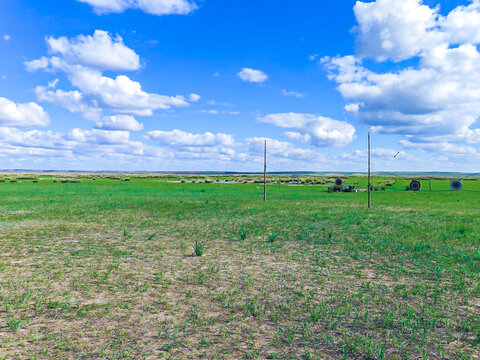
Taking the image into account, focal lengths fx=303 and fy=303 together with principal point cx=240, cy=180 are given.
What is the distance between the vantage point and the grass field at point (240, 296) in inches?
276

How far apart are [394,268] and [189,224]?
54.0 feet

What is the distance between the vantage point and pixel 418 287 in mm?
10953

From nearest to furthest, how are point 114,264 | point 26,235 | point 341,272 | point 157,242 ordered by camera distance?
point 341,272 → point 114,264 → point 157,242 → point 26,235

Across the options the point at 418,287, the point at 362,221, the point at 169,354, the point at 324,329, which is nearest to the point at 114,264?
the point at 169,354

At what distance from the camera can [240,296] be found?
10070 millimetres

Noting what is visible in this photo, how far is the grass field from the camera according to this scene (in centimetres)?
702

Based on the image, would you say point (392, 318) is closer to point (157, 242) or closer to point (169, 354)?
point (169, 354)

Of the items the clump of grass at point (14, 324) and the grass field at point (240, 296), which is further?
the clump of grass at point (14, 324)

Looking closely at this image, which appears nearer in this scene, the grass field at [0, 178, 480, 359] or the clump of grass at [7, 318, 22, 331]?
the grass field at [0, 178, 480, 359]

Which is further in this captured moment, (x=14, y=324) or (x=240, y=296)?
(x=240, y=296)

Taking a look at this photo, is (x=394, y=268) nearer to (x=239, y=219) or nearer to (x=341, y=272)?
(x=341, y=272)

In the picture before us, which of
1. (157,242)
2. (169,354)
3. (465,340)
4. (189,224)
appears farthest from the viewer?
(189,224)

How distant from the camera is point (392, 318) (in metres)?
8.37

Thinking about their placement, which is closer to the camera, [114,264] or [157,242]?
[114,264]
